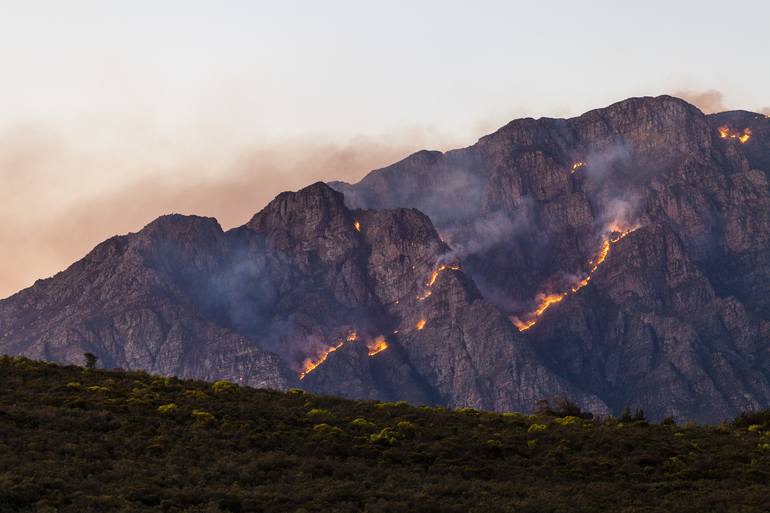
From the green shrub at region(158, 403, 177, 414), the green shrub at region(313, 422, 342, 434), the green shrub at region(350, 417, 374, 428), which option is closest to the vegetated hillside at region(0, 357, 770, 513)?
the green shrub at region(313, 422, 342, 434)

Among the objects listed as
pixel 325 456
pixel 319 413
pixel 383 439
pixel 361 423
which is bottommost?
pixel 325 456

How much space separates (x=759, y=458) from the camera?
70.6 meters

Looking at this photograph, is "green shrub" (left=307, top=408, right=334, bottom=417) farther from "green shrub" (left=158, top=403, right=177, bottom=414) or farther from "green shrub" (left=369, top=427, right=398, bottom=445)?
"green shrub" (left=158, top=403, right=177, bottom=414)

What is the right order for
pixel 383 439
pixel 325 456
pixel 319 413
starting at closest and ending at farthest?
pixel 325 456, pixel 383 439, pixel 319 413

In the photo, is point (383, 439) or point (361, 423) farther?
point (361, 423)

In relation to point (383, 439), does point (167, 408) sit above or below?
above

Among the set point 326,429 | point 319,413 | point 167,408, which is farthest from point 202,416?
point 319,413

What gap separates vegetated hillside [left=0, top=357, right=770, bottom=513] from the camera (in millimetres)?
55938

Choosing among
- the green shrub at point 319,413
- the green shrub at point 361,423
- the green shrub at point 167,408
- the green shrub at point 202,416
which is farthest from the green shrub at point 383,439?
the green shrub at point 167,408

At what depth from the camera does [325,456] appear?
67.3 meters

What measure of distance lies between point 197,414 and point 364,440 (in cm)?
1138

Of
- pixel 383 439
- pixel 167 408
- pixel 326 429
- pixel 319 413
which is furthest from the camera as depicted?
pixel 319 413

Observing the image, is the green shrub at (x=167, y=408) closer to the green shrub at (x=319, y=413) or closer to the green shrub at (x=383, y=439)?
the green shrub at (x=319, y=413)

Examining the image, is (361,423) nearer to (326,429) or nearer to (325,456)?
(326,429)
